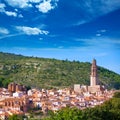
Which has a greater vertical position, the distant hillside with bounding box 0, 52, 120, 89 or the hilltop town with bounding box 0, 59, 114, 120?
the distant hillside with bounding box 0, 52, 120, 89

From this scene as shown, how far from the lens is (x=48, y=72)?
7450 centimetres

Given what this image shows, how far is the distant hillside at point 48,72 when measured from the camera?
218 feet

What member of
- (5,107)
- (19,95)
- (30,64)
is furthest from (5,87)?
(30,64)

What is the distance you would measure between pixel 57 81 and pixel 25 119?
36.4m

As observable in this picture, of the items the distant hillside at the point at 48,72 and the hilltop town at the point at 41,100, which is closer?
the hilltop town at the point at 41,100

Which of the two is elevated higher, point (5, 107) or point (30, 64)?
point (30, 64)

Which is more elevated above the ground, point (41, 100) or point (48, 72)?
point (48, 72)

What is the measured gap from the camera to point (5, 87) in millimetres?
52656

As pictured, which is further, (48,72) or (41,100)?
(48,72)

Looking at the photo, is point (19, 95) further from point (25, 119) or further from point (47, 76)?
point (47, 76)

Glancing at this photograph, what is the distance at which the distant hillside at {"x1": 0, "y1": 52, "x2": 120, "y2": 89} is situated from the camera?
66.4 m

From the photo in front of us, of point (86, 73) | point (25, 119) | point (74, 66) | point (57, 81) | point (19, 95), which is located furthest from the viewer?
point (74, 66)

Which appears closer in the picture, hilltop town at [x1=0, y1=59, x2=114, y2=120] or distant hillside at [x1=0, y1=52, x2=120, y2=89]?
hilltop town at [x1=0, y1=59, x2=114, y2=120]

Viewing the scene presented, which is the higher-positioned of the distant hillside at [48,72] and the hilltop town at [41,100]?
the distant hillside at [48,72]
